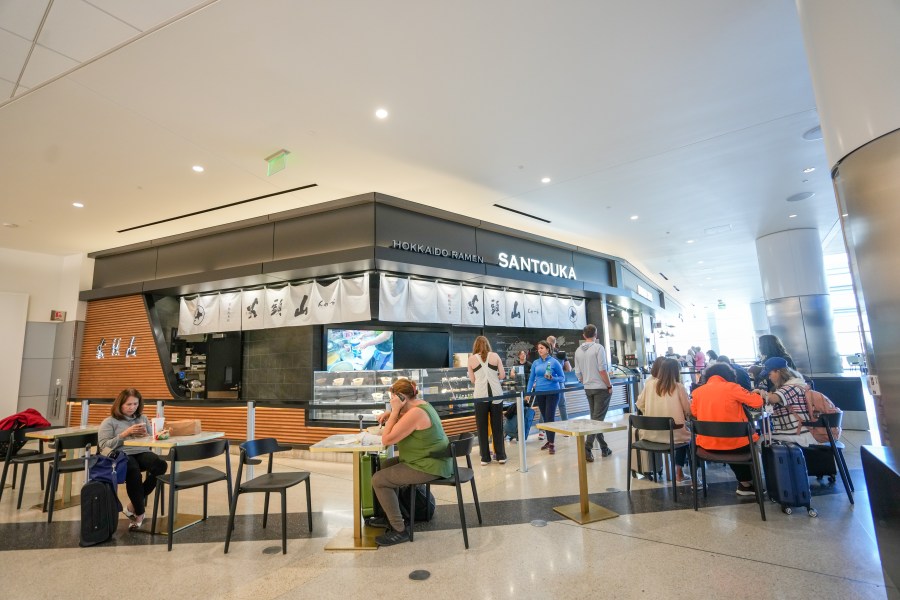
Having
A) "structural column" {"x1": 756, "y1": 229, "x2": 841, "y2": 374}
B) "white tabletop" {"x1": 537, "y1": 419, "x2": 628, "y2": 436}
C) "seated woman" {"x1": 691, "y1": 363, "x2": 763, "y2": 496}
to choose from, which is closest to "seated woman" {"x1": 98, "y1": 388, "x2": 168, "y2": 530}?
"white tabletop" {"x1": 537, "y1": 419, "x2": 628, "y2": 436}

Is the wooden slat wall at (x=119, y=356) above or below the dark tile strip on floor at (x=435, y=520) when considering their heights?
above

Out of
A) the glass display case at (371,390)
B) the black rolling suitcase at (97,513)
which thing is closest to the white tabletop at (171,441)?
the black rolling suitcase at (97,513)

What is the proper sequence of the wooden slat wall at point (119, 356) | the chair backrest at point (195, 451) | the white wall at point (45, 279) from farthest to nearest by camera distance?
the white wall at point (45, 279)
the wooden slat wall at point (119, 356)
the chair backrest at point (195, 451)

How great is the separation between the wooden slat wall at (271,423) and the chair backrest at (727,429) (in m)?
3.68

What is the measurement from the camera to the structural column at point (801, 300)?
8883 mm

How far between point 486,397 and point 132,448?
4005 millimetres

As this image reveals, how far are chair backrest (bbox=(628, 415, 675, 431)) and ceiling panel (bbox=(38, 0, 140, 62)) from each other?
5.48 m

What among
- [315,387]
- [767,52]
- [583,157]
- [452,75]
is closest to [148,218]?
[315,387]

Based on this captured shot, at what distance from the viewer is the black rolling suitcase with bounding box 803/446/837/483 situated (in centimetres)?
424

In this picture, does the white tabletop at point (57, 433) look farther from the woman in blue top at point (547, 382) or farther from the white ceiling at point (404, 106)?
the woman in blue top at point (547, 382)

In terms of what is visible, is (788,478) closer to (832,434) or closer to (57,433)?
(832,434)

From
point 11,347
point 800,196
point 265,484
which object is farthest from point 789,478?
point 11,347

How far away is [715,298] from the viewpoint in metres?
20.4

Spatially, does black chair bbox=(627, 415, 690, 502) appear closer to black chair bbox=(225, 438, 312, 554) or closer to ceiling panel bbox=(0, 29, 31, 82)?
black chair bbox=(225, 438, 312, 554)
